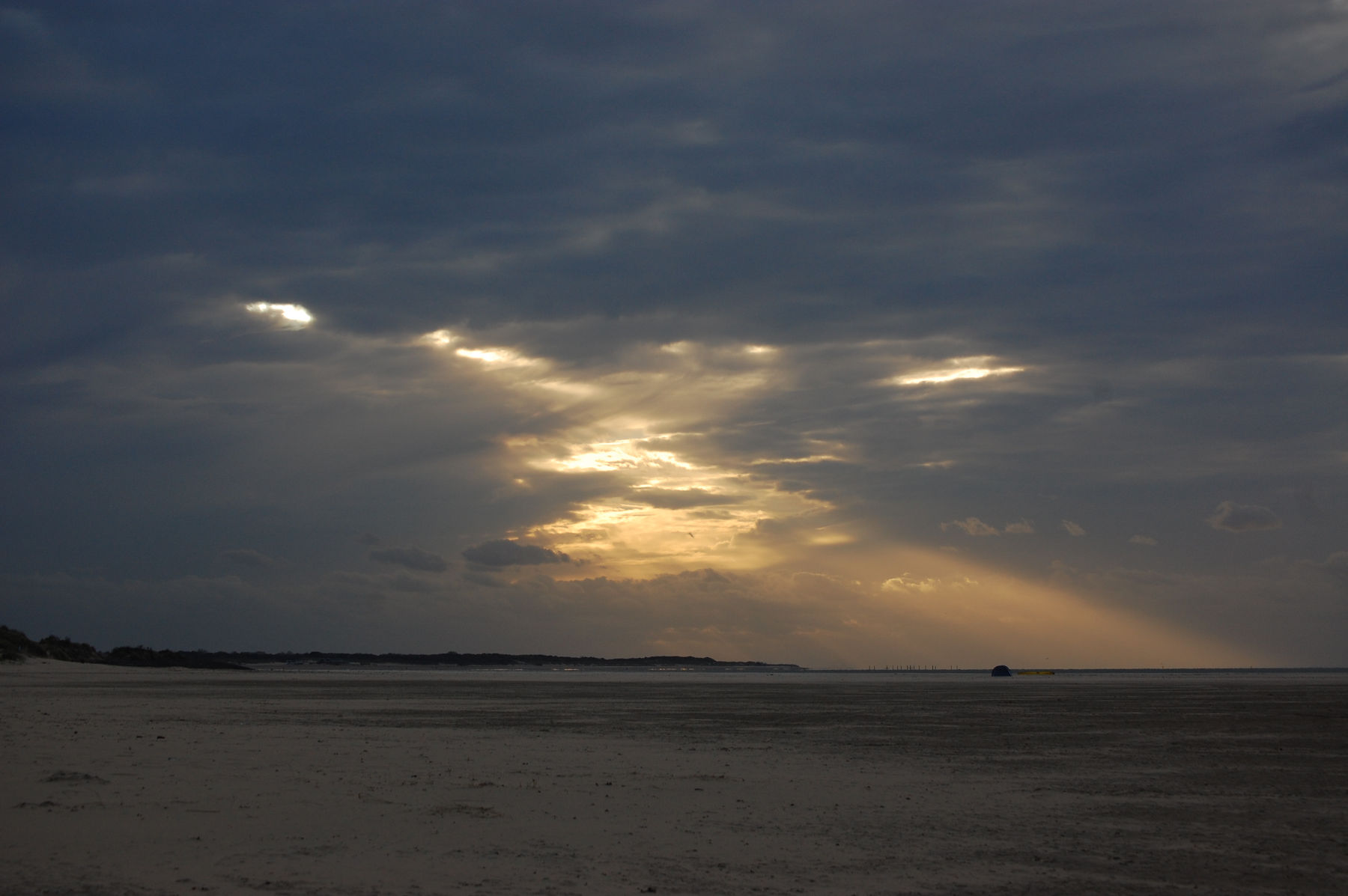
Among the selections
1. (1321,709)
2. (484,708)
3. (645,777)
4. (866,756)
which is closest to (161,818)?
(645,777)

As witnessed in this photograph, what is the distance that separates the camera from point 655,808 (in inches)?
747

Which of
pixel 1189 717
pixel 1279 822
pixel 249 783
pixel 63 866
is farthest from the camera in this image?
pixel 1189 717

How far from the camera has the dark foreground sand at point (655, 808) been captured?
1362cm

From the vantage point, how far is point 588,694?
71688 millimetres

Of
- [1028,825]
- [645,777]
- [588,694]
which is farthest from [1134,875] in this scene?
[588,694]

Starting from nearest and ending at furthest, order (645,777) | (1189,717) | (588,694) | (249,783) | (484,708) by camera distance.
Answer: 1. (249,783)
2. (645,777)
3. (1189,717)
4. (484,708)
5. (588,694)

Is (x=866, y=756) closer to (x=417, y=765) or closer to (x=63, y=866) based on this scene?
(x=417, y=765)

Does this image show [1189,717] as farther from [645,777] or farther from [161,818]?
[161,818]

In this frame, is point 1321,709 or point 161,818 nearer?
point 161,818

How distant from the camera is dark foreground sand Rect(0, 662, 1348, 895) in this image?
44.7 ft

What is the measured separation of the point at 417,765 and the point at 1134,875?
16.7m

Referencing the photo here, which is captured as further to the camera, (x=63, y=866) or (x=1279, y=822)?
(x=1279, y=822)

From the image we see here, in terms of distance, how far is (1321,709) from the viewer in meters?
51.7

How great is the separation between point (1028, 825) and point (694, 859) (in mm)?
6753
